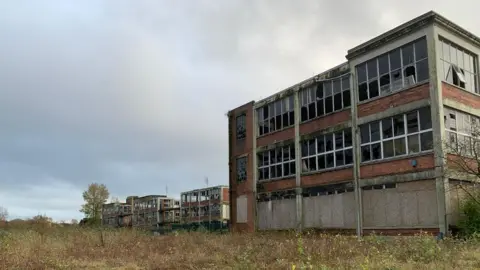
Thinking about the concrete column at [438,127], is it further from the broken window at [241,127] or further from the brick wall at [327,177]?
the broken window at [241,127]

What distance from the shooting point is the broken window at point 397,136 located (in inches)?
899

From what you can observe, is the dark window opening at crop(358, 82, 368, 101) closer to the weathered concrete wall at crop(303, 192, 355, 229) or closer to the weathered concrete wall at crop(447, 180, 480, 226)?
the weathered concrete wall at crop(303, 192, 355, 229)

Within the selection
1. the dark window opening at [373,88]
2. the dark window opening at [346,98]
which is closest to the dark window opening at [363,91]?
the dark window opening at [373,88]

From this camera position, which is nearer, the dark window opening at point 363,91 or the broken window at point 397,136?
the broken window at point 397,136

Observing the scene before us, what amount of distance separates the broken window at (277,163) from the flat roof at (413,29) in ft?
29.8

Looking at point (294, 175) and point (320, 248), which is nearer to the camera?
point (320, 248)

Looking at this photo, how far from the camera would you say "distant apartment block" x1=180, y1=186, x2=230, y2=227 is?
68875 millimetres

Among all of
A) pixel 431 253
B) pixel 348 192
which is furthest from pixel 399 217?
pixel 431 253

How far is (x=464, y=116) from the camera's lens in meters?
24.1

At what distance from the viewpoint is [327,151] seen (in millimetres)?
29406

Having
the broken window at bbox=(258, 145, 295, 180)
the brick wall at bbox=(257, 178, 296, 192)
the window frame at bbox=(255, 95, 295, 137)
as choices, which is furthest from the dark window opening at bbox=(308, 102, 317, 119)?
the brick wall at bbox=(257, 178, 296, 192)

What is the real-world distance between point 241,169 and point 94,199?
2841 inches

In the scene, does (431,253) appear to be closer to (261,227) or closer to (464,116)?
(464,116)

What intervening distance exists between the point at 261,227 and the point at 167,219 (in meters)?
55.3
